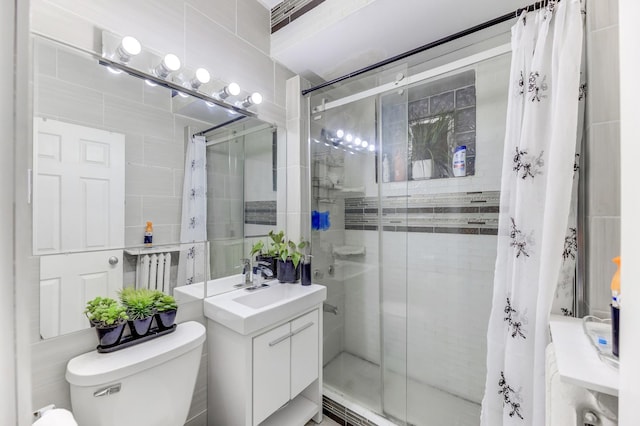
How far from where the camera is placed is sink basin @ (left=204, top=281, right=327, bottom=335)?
123cm

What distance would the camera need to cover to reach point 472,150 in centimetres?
173

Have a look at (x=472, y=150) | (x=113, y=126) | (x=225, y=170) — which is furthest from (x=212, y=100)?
(x=472, y=150)

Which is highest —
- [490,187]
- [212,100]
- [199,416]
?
[212,100]

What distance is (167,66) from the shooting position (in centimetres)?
123

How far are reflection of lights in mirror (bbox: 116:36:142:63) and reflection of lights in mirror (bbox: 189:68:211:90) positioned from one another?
257 millimetres

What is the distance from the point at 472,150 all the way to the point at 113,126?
1.97m

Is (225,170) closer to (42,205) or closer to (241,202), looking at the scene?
(241,202)

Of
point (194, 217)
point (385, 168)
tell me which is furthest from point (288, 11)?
point (194, 217)

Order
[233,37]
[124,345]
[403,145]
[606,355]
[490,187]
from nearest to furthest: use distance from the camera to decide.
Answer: [606,355] < [124,345] < [233,37] < [490,187] < [403,145]

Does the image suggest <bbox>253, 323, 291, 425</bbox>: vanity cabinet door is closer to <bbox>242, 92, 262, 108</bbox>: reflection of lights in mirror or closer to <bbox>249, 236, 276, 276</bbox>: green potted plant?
<bbox>249, 236, 276, 276</bbox>: green potted plant

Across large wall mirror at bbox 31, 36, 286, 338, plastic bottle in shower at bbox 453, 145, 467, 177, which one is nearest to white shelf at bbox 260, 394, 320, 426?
large wall mirror at bbox 31, 36, 286, 338

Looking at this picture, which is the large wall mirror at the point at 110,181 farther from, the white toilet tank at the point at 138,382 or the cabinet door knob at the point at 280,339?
the cabinet door knob at the point at 280,339

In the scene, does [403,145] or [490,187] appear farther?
[403,145]

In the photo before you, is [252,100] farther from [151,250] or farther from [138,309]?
[138,309]
